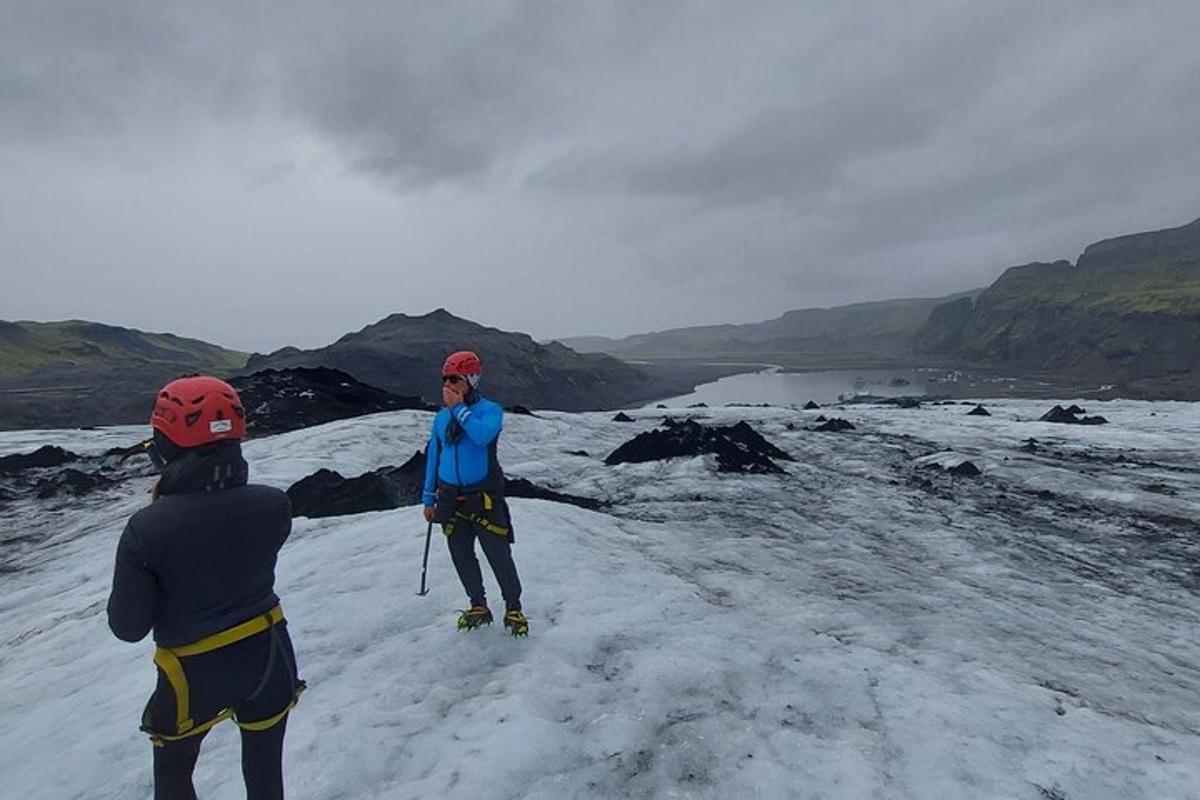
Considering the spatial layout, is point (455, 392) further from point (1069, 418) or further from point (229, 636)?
point (1069, 418)

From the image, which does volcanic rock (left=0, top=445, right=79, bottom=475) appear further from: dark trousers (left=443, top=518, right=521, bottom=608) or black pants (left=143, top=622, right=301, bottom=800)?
black pants (left=143, top=622, right=301, bottom=800)

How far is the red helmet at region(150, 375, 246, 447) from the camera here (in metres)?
3.34

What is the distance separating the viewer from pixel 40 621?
31.0 ft

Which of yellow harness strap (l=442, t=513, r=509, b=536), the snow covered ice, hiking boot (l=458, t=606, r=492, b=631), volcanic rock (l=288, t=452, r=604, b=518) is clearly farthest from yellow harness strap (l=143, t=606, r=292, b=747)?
volcanic rock (l=288, t=452, r=604, b=518)

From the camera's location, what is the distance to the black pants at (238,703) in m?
3.41

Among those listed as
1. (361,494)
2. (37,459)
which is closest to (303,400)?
(37,459)

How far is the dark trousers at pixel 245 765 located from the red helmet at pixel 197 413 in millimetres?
1576

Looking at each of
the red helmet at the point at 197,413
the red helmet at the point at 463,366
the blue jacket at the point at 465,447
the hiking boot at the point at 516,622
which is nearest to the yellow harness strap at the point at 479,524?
the blue jacket at the point at 465,447

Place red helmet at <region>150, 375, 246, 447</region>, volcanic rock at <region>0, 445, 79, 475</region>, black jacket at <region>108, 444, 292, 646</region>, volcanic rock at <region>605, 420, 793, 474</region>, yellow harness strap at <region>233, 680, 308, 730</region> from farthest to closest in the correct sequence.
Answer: volcanic rock at <region>605, 420, 793, 474</region> → volcanic rock at <region>0, 445, 79, 475</region> → yellow harness strap at <region>233, 680, 308, 730</region> → red helmet at <region>150, 375, 246, 447</region> → black jacket at <region>108, 444, 292, 646</region>

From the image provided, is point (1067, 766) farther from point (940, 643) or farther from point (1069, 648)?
point (1069, 648)

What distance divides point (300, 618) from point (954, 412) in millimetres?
44798

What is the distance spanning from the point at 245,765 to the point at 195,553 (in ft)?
4.47

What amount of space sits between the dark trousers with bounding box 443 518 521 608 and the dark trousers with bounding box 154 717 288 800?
275 centimetres

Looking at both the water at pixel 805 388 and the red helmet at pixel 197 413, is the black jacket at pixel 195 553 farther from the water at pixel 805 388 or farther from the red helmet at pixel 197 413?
the water at pixel 805 388
